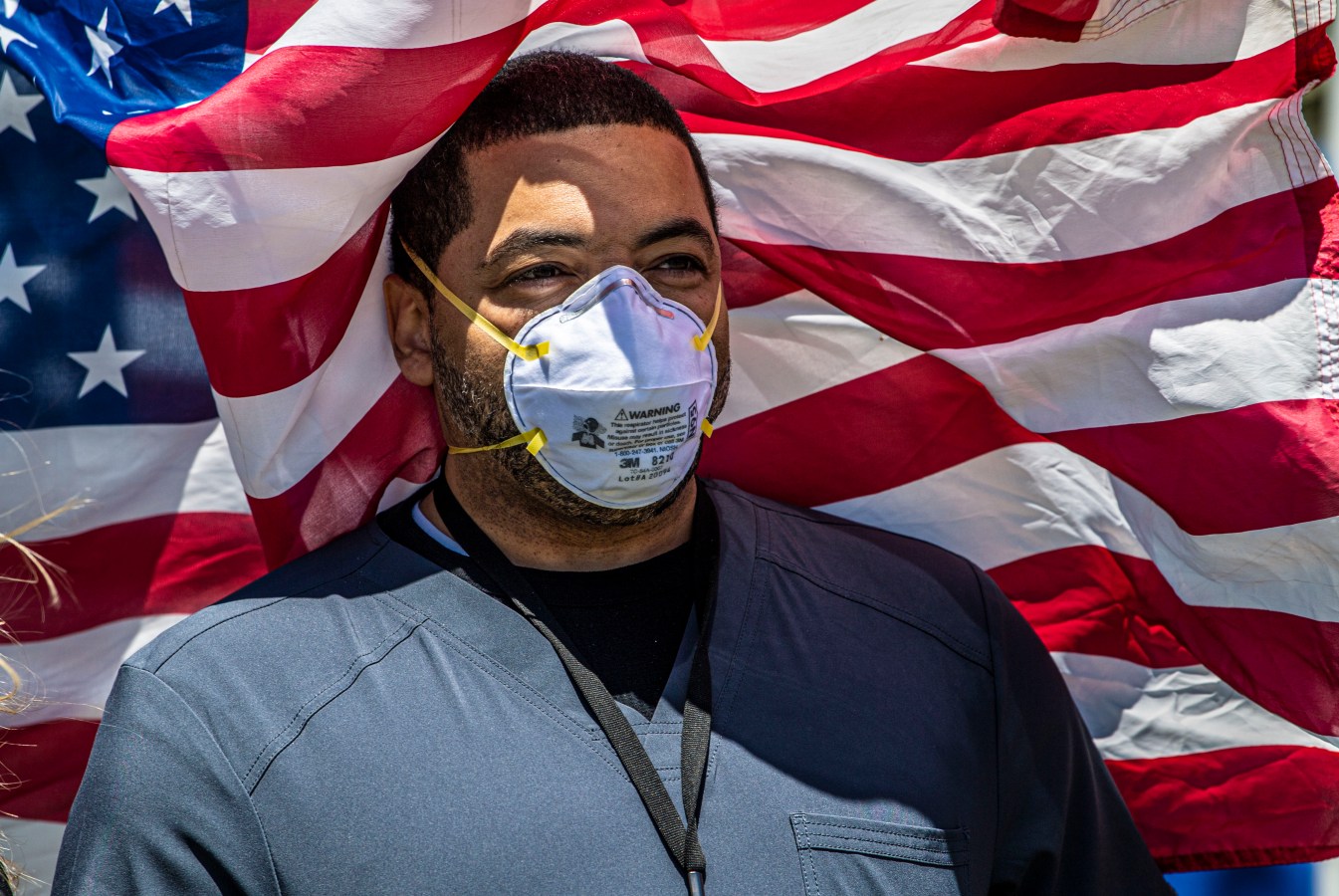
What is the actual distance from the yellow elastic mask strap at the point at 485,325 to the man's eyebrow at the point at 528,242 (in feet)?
0.36

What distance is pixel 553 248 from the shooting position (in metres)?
2.39

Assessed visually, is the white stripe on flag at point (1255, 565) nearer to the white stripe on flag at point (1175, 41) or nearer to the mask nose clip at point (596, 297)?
the white stripe on flag at point (1175, 41)

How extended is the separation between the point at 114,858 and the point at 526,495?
0.96m

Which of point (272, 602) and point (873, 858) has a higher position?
point (272, 602)

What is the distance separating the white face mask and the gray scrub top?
29 cm

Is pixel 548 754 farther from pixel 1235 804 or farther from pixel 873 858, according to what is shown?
pixel 1235 804

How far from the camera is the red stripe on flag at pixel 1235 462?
2.41 meters

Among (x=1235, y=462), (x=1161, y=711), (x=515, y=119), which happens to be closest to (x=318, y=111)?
(x=515, y=119)

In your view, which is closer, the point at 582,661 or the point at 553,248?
the point at 582,661

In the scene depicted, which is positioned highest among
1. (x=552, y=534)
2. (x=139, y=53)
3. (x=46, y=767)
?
(x=139, y=53)

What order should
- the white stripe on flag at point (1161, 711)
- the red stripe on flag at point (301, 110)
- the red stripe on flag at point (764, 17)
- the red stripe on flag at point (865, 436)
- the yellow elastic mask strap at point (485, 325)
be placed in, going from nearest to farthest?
the red stripe on flag at point (301, 110) → the yellow elastic mask strap at point (485, 325) → the red stripe on flag at point (764, 17) → the white stripe on flag at point (1161, 711) → the red stripe on flag at point (865, 436)

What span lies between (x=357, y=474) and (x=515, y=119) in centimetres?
85

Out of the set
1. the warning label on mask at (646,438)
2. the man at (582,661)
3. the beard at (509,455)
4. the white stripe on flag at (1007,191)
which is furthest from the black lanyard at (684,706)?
the white stripe on flag at (1007,191)

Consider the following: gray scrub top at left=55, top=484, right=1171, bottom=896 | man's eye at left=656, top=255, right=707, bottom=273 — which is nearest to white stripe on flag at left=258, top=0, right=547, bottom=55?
man's eye at left=656, top=255, right=707, bottom=273
